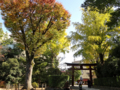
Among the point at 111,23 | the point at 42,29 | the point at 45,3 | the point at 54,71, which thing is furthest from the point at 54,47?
the point at 111,23

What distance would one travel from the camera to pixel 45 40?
1333 cm

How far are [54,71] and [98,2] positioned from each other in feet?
36.5

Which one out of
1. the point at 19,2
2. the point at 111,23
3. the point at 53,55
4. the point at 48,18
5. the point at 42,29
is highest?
the point at 19,2

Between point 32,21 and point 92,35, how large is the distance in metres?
8.02

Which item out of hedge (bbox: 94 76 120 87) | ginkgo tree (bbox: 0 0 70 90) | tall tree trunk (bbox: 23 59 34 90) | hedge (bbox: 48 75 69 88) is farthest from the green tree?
tall tree trunk (bbox: 23 59 34 90)

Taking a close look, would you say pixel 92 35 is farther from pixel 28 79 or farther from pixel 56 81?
pixel 28 79

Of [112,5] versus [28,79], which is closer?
[112,5]

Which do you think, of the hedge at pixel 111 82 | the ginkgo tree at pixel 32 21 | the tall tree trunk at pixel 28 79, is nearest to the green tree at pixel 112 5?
the ginkgo tree at pixel 32 21

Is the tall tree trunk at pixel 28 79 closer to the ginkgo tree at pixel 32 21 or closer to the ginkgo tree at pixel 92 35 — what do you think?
the ginkgo tree at pixel 32 21

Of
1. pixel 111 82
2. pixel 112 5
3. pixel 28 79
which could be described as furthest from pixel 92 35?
pixel 28 79

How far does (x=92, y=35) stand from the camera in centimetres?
1669

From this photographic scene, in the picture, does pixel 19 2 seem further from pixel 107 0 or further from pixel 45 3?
pixel 107 0

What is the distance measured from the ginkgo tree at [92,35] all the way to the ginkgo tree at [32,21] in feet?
12.6

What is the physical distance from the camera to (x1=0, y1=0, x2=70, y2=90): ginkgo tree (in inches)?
477
